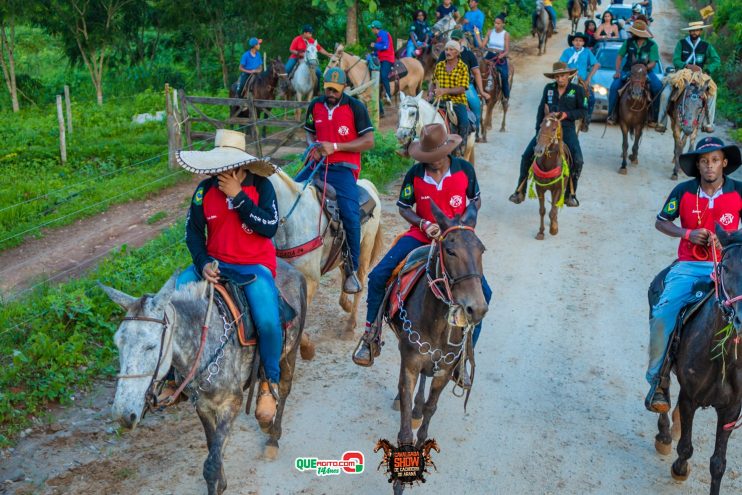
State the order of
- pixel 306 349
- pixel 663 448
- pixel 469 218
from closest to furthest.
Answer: pixel 469 218 → pixel 663 448 → pixel 306 349

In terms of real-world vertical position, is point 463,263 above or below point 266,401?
above

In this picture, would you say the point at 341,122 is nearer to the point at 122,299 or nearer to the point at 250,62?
the point at 122,299

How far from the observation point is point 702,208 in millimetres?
6730

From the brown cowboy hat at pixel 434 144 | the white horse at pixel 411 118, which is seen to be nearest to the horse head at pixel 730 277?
the brown cowboy hat at pixel 434 144

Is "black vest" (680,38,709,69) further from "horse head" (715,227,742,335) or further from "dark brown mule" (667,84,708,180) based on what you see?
"horse head" (715,227,742,335)

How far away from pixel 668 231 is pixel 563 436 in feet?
7.36

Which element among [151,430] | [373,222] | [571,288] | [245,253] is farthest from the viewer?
[571,288]

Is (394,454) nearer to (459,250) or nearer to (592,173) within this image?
(459,250)

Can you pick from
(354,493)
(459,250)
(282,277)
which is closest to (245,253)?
(282,277)

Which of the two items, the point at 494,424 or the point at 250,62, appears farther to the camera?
the point at 250,62

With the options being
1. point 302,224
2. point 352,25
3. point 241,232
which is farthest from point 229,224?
point 352,25

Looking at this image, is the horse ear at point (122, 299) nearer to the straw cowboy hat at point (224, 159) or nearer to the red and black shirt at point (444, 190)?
the straw cowboy hat at point (224, 159)

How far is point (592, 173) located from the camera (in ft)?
53.3

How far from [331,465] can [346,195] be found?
3246mm
